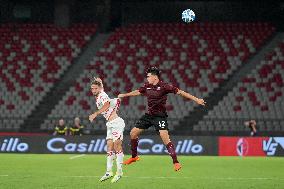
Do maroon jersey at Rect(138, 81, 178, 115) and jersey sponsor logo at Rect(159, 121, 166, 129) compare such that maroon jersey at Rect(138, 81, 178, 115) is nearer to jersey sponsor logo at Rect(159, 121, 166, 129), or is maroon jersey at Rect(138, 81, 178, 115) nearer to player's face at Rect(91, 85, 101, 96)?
jersey sponsor logo at Rect(159, 121, 166, 129)

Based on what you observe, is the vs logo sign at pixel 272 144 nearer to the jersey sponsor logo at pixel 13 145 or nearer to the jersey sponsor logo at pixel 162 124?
the jersey sponsor logo at pixel 13 145

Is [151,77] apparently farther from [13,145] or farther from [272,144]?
[13,145]

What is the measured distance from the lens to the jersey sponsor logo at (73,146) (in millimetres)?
24547

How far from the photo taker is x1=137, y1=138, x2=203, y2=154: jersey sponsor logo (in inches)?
959

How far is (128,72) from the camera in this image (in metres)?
30.9

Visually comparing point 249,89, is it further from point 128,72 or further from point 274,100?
point 128,72

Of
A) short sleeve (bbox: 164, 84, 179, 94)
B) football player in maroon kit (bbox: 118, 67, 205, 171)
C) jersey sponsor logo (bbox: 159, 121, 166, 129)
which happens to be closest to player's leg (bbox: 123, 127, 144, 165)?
football player in maroon kit (bbox: 118, 67, 205, 171)

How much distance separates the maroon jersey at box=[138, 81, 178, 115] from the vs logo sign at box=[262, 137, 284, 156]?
11.8 metres

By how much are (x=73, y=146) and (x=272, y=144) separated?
25.8 ft

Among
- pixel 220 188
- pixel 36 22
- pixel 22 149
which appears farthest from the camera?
pixel 36 22

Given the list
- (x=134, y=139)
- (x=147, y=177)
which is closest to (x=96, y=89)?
(x=134, y=139)

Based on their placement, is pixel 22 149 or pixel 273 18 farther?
pixel 273 18

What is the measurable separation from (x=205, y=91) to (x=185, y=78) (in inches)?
51.2

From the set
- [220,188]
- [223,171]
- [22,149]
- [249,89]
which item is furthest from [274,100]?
[220,188]
